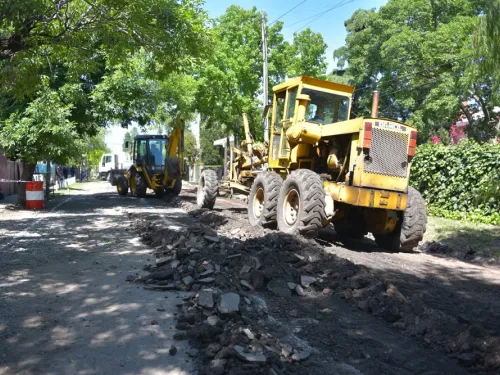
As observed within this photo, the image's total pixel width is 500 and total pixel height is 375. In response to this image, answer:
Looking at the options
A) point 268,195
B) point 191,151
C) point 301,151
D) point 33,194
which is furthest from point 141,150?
point 191,151

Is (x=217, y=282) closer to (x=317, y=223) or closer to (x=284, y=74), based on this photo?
(x=317, y=223)

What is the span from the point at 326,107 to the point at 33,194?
10214mm

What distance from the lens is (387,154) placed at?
353 inches

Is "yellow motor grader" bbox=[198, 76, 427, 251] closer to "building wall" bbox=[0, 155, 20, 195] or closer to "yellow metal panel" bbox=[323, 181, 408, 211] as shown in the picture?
"yellow metal panel" bbox=[323, 181, 408, 211]

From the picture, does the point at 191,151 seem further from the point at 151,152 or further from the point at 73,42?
the point at 73,42

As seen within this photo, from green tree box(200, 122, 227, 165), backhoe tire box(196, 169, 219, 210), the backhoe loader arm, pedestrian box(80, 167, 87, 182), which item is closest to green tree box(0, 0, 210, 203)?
backhoe tire box(196, 169, 219, 210)

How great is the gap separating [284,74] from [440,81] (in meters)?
8.78

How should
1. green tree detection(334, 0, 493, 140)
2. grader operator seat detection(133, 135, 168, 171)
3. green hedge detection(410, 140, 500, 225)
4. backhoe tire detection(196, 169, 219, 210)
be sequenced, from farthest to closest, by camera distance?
1. green tree detection(334, 0, 493, 140)
2. grader operator seat detection(133, 135, 168, 171)
3. backhoe tire detection(196, 169, 219, 210)
4. green hedge detection(410, 140, 500, 225)

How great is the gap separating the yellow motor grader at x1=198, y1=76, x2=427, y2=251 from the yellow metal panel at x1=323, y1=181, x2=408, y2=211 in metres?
0.02

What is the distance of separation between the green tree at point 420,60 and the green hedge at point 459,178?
8512mm

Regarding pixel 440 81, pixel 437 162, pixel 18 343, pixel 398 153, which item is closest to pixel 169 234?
pixel 398 153

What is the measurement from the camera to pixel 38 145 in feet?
51.1

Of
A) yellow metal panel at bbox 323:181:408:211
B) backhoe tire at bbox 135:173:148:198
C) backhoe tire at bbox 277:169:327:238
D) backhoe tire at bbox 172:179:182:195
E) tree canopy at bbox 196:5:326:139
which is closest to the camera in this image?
yellow metal panel at bbox 323:181:408:211

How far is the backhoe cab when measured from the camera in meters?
20.0
